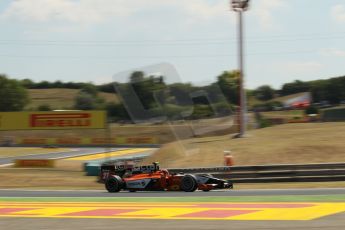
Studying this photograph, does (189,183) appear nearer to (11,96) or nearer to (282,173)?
(282,173)

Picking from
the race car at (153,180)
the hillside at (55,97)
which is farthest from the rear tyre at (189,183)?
the hillside at (55,97)

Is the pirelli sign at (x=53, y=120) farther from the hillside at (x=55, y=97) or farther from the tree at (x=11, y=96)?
the tree at (x=11, y=96)

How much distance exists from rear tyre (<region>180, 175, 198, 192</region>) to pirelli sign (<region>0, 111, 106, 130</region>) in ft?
44.1

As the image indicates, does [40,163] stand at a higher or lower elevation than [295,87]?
Answer: lower

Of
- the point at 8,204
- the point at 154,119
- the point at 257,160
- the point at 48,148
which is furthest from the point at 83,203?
the point at 48,148

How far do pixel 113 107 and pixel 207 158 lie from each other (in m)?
72.3

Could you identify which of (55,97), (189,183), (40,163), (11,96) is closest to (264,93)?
(55,97)

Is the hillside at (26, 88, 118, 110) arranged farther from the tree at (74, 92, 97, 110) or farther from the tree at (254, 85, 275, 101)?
the tree at (254, 85, 275, 101)

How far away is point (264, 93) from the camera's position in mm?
157000

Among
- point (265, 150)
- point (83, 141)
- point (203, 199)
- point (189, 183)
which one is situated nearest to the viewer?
point (203, 199)

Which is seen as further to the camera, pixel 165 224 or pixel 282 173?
pixel 282 173

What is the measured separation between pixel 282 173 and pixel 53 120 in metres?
15.6

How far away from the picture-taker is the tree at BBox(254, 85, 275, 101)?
6181 inches

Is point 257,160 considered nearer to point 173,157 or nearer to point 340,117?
point 173,157
